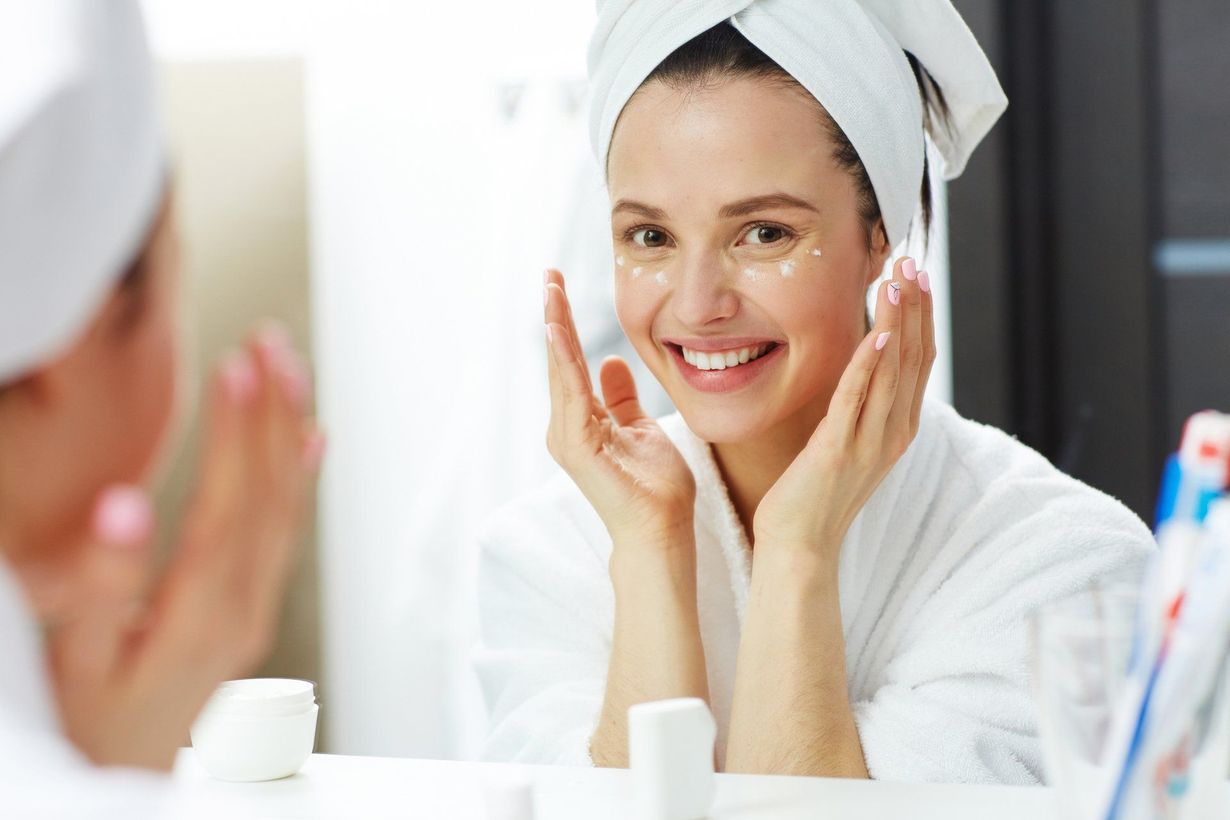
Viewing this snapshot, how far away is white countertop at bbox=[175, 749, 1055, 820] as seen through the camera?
26.6 inches

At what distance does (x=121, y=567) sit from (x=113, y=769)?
6 cm

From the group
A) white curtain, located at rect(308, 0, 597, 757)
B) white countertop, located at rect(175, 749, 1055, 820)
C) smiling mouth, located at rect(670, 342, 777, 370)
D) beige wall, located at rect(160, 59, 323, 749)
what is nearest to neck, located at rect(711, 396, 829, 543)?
smiling mouth, located at rect(670, 342, 777, 370)

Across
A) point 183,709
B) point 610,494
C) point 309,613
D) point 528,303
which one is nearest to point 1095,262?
point 528,303

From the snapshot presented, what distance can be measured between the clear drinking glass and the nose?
1.52 feet

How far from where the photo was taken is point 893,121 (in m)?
1.01

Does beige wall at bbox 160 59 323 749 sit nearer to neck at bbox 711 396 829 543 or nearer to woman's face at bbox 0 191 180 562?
neck at bbox 711 396 829 543

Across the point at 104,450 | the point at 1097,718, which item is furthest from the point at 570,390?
the point at 104,450

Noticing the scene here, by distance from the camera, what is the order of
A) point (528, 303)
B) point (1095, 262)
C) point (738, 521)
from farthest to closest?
point (528, 303)
point (1095, 262)
point (738, 521)

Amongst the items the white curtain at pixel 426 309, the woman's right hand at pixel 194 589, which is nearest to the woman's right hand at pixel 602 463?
the woman's right hand at pixel 194 589

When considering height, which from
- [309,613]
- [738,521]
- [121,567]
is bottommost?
[309,613]

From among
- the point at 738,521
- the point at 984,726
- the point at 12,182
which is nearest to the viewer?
the point at 12,182

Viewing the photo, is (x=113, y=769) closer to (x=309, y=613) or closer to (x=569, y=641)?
(x=569, y=641)

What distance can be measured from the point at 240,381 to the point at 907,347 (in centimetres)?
65

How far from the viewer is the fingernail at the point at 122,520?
1.20 feet
